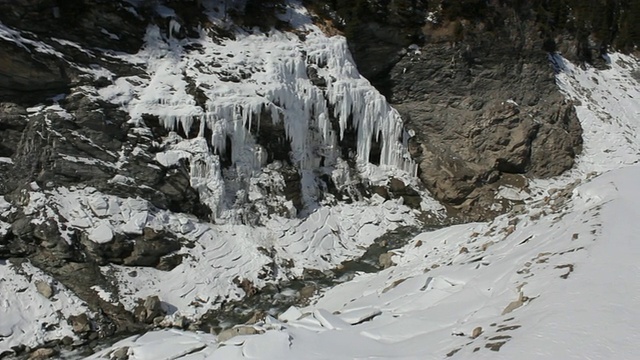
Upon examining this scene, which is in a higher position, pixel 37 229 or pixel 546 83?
pixel 546 83

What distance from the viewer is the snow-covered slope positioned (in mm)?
4992

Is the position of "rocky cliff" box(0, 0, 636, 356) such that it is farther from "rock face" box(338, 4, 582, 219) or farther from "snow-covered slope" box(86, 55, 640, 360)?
"snow-covered slope" box(86, 55, 640, 360)

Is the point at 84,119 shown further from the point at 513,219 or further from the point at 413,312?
the point at 513,219

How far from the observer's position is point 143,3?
1719cm

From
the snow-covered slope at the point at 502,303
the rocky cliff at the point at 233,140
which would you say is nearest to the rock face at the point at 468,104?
the rocky cliff at the point at 233,140

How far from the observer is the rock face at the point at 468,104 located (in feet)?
66.1

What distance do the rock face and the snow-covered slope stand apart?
8009 millimetres

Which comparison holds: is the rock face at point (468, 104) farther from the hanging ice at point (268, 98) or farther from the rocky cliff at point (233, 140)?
the hanging ice at point (268, 98)

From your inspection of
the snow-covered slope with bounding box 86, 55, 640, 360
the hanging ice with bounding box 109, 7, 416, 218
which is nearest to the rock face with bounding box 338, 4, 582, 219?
the hanging ice with bounding box 109, 7, 416, 218

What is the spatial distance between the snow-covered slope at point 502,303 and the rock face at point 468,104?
801cm

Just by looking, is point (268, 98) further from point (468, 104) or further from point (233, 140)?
point (468, 104)

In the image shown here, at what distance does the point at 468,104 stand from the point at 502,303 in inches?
632

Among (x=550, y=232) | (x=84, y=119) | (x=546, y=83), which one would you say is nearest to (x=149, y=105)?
Result: (x=84, y=119)

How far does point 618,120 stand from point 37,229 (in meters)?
25.4
